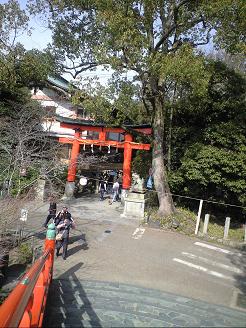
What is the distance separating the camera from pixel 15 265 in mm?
10555

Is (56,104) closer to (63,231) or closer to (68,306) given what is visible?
(63,231)

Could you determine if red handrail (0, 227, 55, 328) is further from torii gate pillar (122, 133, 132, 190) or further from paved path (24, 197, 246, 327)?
torii gate pillar (122, 133, 132, 190)

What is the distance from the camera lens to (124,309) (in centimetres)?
794

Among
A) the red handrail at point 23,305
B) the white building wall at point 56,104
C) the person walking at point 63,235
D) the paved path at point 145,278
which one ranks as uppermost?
the white building wall at point 56,104

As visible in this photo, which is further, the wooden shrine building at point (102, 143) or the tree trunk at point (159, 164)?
the wooden shrine building at point (102, 143)

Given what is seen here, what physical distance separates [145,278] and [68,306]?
287cm

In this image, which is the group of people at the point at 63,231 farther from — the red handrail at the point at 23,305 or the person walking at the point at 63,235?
the red handrail at the point at 23,305

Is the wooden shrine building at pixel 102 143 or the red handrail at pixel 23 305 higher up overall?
the wooden shrine building at pixel 102 143

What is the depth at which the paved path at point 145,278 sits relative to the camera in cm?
780

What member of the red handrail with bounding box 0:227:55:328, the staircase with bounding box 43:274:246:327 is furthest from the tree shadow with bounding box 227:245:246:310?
the red handrail with bounding box 0:227:55:328

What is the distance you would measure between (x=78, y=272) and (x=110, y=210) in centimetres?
953

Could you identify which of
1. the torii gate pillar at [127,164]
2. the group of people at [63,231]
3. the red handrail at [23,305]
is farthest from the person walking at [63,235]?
the torii gate pillar at [127,164]

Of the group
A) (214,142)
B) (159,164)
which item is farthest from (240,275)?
(214,142)

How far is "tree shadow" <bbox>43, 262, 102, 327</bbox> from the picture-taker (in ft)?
23.8
